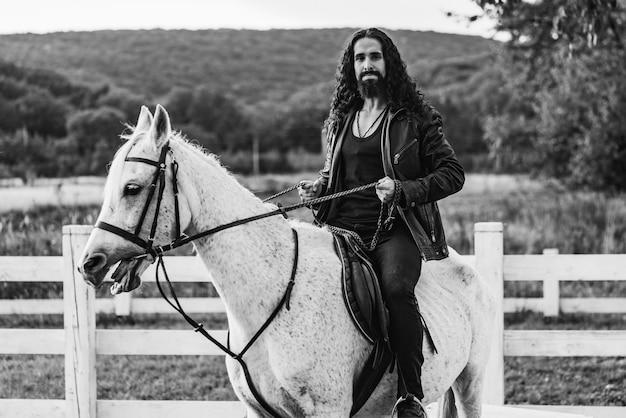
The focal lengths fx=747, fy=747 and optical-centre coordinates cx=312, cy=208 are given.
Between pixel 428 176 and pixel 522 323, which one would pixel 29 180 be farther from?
pixel 428 176

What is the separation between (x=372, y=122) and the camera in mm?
4121

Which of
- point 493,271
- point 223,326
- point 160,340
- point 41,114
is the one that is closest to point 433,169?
point 493,271

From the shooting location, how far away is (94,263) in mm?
3232

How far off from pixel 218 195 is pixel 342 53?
1197mm

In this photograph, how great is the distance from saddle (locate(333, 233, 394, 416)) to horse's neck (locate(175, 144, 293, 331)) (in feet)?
1.07

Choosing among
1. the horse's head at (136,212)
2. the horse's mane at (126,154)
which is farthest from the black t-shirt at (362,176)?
the horse's head at (136,212)

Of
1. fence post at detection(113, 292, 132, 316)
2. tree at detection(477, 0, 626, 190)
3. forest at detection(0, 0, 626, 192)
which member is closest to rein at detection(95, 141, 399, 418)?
forest at detection(0, 0, 626, 192)

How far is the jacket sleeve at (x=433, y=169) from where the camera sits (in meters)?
3.76

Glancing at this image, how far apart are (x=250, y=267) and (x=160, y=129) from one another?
789mm

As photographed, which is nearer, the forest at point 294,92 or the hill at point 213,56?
the forest at point 294,92

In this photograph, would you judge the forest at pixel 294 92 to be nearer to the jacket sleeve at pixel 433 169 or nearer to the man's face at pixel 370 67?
the man's face at pixel 370 67

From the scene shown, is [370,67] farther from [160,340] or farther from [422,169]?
[160,340]

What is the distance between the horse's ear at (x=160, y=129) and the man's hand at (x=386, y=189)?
42.0 inches

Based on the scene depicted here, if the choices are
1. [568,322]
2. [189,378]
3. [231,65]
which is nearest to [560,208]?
[568,322]
